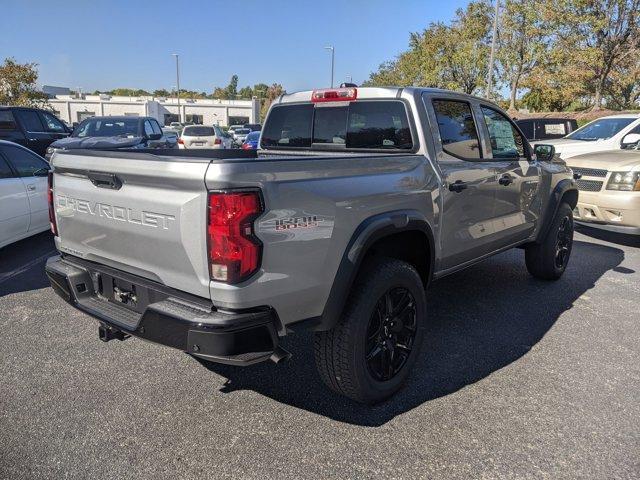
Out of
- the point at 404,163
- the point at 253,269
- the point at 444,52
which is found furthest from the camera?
the point at 444,52

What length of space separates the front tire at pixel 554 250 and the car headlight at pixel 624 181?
207 centimetres

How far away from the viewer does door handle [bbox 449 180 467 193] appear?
3480mm

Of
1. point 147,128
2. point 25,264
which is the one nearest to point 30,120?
point 147,128

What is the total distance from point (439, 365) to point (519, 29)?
89.8 feet

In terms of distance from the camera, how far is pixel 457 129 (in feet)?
12.2

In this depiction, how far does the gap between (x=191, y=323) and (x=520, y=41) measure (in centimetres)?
2906

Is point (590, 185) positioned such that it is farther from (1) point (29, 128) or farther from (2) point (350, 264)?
(1) point (29, 128)

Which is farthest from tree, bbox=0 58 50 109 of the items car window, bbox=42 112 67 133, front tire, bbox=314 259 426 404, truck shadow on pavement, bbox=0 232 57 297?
front tire, bbox=314 259 426 404

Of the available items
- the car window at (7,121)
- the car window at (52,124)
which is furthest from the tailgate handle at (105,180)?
the car window at (52,124)

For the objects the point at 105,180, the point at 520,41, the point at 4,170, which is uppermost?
the point at 520,41

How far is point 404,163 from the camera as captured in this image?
308 cm

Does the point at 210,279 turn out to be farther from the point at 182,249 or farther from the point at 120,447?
the point at 120,447

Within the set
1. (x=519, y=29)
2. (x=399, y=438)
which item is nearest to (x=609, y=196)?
(x=399, y=438)

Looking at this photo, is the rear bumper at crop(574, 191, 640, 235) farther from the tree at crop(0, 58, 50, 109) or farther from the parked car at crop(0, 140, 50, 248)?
the tree at crop(0, 58, 50, 109)
